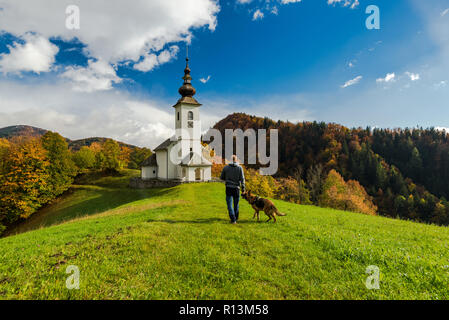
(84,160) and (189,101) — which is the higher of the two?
(189,101)

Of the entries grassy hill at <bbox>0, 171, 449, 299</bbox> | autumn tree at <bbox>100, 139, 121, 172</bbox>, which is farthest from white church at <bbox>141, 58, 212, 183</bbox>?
grassy hill at <bbox>0, 171, 449, 299</bbox>

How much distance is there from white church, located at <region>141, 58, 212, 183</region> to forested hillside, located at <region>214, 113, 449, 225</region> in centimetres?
3858

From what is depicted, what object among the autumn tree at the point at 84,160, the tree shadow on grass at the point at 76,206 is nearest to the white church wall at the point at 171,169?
the tree shadow on grass at the point at 76,206

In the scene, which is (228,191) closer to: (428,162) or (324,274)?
(324,274)

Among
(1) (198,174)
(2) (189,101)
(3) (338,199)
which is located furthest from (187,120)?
(3) (338,199)

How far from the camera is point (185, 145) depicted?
115 feet

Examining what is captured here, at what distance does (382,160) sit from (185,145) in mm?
97607

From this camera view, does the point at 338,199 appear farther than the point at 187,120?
Yes

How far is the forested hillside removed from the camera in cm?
6369

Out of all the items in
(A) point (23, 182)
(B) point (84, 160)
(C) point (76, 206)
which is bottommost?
(C) point (76, 206)

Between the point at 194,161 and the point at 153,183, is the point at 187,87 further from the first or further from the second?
the point at 153,183

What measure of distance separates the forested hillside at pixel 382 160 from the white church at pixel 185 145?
38.6 metres
